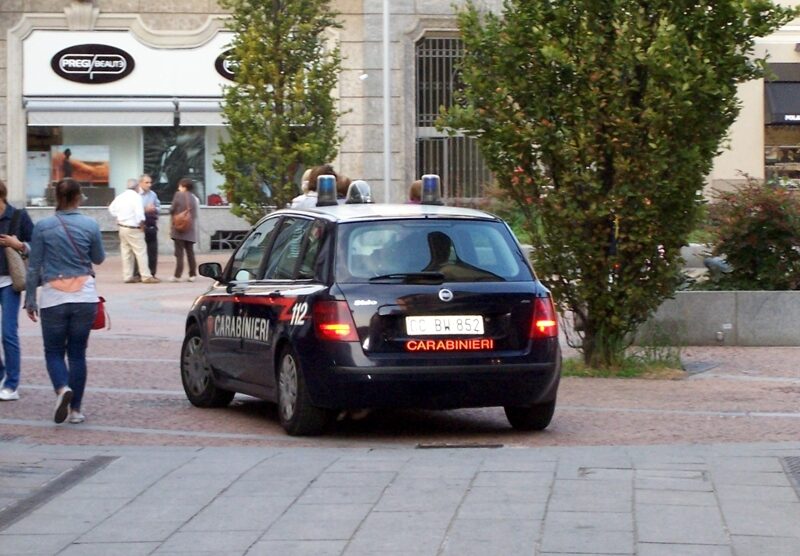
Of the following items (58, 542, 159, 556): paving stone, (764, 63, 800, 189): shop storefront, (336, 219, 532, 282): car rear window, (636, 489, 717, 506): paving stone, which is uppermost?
(764, 63, 800, 189): shop storefront

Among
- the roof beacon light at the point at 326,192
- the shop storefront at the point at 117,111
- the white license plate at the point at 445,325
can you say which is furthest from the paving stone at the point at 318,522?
the shop storefront at the point at 117,111

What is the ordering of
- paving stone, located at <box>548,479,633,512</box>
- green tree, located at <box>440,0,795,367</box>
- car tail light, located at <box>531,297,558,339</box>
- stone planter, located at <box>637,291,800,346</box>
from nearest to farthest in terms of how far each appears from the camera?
paving stone, located at <box>548,479,633,512</box> → car tail light, located at <box>531,297,558,339</box> → green tree, located at <box>440,0,795,367</box> → stone planter, located at <box>637,291,800,346</box>

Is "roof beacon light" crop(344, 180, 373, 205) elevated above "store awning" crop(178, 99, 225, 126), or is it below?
below

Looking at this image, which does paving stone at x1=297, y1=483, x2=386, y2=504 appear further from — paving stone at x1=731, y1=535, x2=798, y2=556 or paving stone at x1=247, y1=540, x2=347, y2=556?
paving stone at x1=731, y1=535, x2=798, y2=556

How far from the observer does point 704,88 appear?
41.1 ft

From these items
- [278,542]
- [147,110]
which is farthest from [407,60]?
[278,542]

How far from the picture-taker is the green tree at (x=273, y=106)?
61.9 feet

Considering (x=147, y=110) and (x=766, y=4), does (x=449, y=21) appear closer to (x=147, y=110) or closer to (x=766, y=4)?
(x=147, y=110)

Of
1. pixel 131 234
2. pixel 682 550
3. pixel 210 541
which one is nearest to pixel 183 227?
pixel 131 234

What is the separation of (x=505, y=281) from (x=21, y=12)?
A: 76.3ft

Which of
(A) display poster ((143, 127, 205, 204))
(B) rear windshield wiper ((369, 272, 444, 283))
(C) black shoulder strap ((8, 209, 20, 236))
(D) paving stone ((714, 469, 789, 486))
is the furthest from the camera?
(A) display poster ((143, 127, 205, 204))

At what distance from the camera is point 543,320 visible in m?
9.83

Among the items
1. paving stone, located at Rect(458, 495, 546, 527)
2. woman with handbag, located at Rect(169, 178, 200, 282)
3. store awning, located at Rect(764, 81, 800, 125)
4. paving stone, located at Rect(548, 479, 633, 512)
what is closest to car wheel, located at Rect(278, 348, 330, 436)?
paving stone, located at Rect(548, 479, 633, 512)

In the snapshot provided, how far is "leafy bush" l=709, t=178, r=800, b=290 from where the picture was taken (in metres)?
16.0
